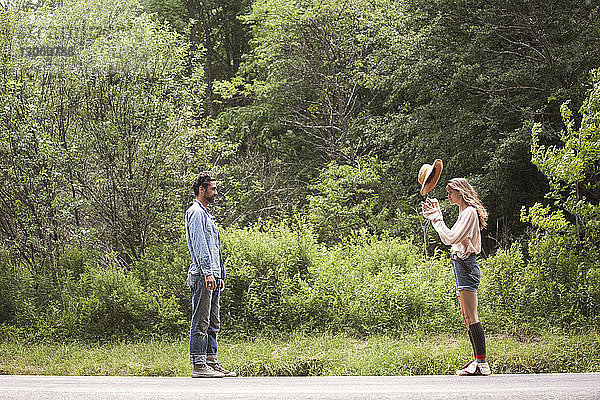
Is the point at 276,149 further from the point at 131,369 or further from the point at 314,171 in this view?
the point at 131,369

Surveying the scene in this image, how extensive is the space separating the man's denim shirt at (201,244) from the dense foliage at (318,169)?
344 centimetres

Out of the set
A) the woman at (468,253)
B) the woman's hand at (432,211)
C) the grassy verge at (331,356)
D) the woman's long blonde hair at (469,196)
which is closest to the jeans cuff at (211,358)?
the grassy verge at (331,356)

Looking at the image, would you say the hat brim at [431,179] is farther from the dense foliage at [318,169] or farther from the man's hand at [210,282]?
the dense foliage at [318,169]

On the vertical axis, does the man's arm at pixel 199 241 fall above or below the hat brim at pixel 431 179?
below

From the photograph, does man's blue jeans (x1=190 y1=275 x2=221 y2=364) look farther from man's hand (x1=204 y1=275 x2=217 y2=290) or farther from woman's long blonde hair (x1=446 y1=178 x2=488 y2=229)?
woman's long blonde hair (x1=446 y1=178 x2=488 y2=229)

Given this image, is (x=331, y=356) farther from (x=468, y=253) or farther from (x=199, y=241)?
(x=468, y=253)

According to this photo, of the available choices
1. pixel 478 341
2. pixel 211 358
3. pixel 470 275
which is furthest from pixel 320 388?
pixel 211 358

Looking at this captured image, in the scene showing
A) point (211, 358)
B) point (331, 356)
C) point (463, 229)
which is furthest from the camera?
point (331, 356)

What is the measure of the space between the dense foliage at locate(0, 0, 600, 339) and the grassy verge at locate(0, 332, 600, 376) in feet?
2.74

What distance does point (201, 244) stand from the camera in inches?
281

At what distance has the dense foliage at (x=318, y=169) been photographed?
10555 mm

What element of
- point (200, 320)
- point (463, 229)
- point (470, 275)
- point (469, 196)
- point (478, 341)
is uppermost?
point (469, 196)

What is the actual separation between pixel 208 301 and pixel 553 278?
18.8 ft

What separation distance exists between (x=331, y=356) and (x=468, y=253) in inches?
102
